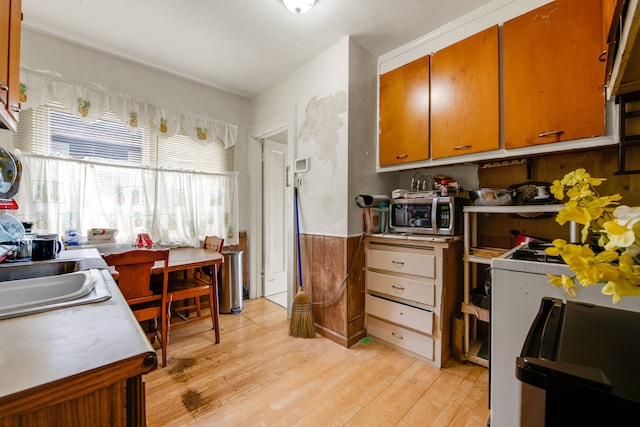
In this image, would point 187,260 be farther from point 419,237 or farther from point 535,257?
point 535,257

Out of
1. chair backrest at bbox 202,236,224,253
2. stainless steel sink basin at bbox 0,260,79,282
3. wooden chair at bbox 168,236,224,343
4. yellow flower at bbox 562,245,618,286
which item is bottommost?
wooden chair at bbox 168,236,224,343

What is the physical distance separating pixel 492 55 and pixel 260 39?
6.00 feet

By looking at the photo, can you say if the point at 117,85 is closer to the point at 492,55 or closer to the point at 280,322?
the point at 280,322

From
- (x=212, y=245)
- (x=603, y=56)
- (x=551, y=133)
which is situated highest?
(x=603, y=56)

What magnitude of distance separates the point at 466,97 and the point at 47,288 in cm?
261

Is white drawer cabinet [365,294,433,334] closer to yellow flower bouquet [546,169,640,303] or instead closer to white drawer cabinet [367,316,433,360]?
white drawer cabinet [367,316,433,360]

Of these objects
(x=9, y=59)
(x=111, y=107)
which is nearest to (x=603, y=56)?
(x=9, y=59)

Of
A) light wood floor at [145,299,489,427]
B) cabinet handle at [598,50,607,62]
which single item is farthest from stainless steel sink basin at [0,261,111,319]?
cabinet handle at [598,50,607,62]

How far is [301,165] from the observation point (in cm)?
266

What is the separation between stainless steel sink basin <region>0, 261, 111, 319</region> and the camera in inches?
30.3

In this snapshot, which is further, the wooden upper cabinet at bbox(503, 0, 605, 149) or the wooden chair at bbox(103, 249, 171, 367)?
the wooden chair at bbox(103, 249, 171, 367)

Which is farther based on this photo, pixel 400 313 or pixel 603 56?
pixel 400 313

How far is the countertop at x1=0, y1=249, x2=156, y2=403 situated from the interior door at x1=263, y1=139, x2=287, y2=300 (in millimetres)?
2746

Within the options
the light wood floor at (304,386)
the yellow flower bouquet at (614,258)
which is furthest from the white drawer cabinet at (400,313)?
the yellow flower bouquet at (614,258)
